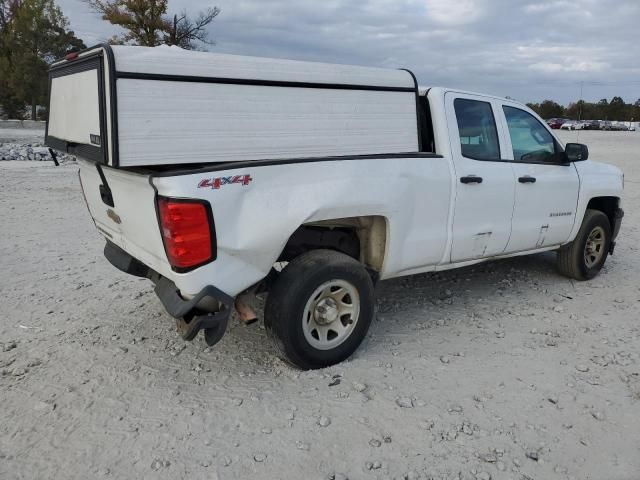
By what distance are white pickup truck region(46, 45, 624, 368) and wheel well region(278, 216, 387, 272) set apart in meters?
0.01

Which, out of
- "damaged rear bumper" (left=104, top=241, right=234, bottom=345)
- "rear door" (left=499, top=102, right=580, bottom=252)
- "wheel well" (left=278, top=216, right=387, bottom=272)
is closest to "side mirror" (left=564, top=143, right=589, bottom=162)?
"rear door" (left=499, top=102, right=580, bottom=252)

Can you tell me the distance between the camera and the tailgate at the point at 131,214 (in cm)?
330

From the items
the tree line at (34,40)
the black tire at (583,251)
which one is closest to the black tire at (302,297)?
the black tire at (583,251)

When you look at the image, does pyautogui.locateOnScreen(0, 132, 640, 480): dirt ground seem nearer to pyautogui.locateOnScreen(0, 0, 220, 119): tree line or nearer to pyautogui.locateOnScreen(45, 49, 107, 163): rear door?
pyautogui.locateOnScreen(45, 49, 107, 163): rear door

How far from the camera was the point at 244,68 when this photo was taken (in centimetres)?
336

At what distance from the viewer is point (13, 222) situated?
8.29 m

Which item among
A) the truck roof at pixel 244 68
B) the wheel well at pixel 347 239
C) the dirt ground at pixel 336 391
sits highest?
the truck roof at pixel 244 68

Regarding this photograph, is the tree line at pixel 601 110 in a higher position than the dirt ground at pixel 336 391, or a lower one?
higher

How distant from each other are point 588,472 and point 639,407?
2.93ft

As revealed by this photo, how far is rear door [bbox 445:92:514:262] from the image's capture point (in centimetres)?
447

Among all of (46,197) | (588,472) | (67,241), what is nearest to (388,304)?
(588,472)

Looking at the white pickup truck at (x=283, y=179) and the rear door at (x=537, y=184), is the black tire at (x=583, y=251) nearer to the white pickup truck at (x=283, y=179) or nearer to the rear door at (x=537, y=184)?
the rear door at (x=537, y=184)

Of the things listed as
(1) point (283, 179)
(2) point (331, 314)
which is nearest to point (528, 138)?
(2) point (331, 314)

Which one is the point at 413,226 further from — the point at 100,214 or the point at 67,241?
the point at 67,241
